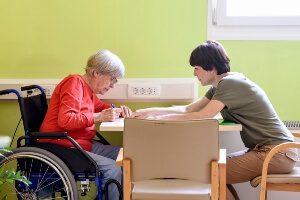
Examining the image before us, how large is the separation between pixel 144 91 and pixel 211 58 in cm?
65

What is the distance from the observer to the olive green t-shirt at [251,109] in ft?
8.04

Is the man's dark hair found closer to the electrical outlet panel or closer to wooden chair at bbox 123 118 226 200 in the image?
wooden chair at bbox 123 118 226 200

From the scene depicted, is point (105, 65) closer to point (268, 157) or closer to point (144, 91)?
point (144, 91)

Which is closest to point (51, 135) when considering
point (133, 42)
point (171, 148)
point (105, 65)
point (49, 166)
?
point (49, 166)

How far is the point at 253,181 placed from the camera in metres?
2.40

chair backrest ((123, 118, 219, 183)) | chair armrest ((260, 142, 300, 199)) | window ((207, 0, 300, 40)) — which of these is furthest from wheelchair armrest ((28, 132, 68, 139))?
window ((207, 0, 300, 40))

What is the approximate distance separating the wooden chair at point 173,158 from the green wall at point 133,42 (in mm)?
1068

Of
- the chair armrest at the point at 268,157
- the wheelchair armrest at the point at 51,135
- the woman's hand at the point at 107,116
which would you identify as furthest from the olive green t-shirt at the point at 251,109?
the wheelchair armrest at the point at 51,135

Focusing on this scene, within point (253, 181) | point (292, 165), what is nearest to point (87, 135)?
point (253, 181)

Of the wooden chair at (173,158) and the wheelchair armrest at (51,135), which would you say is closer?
the wooden chair at (173,158)

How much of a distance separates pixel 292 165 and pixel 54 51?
1.58 m

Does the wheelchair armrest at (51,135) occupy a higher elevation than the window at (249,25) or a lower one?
lower

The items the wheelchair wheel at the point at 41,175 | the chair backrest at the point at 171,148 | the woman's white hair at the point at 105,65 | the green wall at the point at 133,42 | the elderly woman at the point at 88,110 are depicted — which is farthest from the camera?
the green wall at the point at 133,42

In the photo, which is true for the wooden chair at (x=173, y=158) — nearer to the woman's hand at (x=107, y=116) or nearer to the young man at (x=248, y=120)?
the young man at (x=248, y=120)
